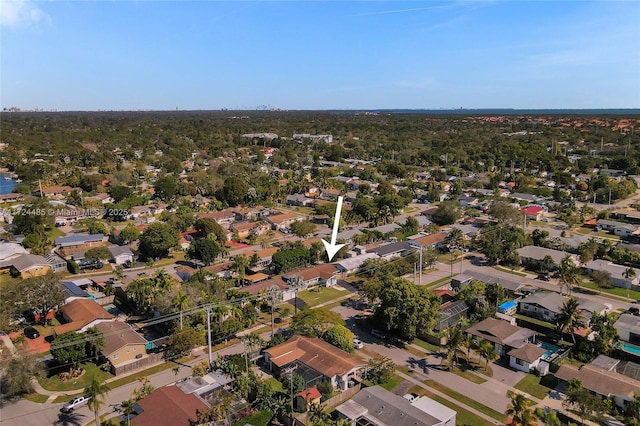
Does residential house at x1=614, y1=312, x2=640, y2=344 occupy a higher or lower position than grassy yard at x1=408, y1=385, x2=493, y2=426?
higher

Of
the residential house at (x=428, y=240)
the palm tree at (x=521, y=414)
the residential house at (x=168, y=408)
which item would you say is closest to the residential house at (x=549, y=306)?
the residential house at (x=428, y=240)

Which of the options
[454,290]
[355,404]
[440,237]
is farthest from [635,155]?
[355,404]

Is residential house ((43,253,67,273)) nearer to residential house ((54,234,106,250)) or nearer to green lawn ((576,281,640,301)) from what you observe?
residential house ((54,234,106,250))

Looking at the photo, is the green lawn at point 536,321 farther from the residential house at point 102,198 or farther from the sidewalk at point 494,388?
the residential house at point 102,198

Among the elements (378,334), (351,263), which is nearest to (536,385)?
(378,334)

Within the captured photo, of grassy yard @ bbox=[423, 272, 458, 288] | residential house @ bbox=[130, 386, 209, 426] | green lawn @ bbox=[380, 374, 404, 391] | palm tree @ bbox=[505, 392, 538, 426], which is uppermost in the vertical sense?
palm tree @ bbox=[505, 392, 538, 426]

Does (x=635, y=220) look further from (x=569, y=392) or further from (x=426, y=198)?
(x=569, y=392)

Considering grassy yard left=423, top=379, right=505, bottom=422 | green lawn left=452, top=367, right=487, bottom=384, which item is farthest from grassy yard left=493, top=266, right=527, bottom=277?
grassy yard left=423, top=379, right=505, bottom=422
